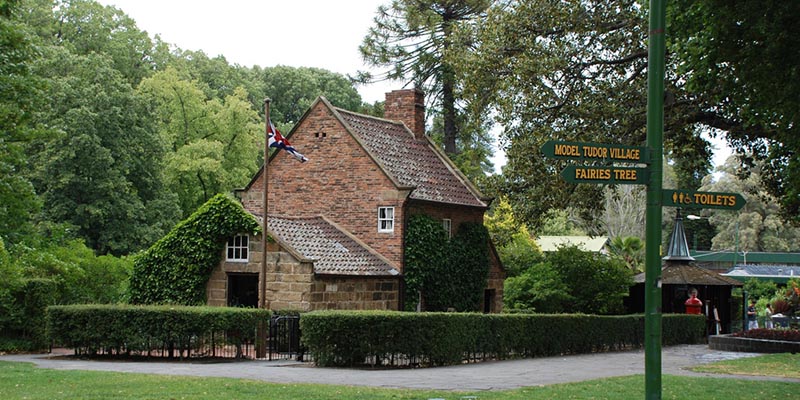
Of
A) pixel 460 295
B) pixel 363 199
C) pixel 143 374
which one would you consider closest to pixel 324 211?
pixel 363 199

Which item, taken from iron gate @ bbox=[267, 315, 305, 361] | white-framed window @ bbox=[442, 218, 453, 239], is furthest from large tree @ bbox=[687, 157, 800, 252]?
iron gate @ bbox=[267, 315, 305, 361]

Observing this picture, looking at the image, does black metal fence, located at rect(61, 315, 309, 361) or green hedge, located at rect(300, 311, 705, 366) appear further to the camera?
black metal fence, located at rect(61, 315, 309, 361)

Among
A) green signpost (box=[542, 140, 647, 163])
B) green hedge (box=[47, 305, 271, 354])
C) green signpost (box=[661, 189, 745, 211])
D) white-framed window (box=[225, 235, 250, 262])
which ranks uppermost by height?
green signpost (box=[542, 140, 647, 163])

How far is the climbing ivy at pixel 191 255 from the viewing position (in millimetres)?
30625

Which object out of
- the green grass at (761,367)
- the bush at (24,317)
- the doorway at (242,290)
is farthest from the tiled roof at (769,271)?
the bush at (24,317)

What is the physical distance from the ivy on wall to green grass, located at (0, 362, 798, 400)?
1562 cm

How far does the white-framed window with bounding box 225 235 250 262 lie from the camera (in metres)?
30.7

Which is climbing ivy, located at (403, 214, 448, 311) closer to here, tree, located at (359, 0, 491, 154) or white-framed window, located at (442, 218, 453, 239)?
white-framed window, located at (442, 218, 453, 239)

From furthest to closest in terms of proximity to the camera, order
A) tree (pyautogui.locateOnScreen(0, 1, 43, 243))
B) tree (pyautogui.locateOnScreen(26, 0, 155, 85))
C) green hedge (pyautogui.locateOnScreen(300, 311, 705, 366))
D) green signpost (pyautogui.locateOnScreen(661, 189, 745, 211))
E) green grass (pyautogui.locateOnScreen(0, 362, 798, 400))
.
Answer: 1. tree (pyautogui.locateOnScreen(26, 0, 155, 85))
2. tree (pyautogui.locateOnScreen(0, 1, 43, 243))
3. green hedge (pyautogui.locateOnScreen(300, 311, 705, 366))
4. green grass (pyautogui.locateOnScreen(0, 362, 798, 400))
5. green signpost (pyautogui.locateOnScreen(661, 189, 745, 211))

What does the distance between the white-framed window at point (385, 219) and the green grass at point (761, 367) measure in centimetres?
1301

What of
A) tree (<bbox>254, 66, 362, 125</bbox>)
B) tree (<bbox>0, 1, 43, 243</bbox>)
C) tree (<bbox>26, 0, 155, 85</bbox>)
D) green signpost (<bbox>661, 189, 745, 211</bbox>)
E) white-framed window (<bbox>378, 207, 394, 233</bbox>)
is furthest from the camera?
tree (<bbox>254, 66, 362, 125</bbox>)

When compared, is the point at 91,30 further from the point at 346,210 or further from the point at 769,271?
the point at 769,271

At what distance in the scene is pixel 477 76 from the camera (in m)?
30.3

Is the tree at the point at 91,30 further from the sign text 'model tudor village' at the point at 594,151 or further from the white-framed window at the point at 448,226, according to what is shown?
the sign text 'model tudor village' at the point at 594,151
